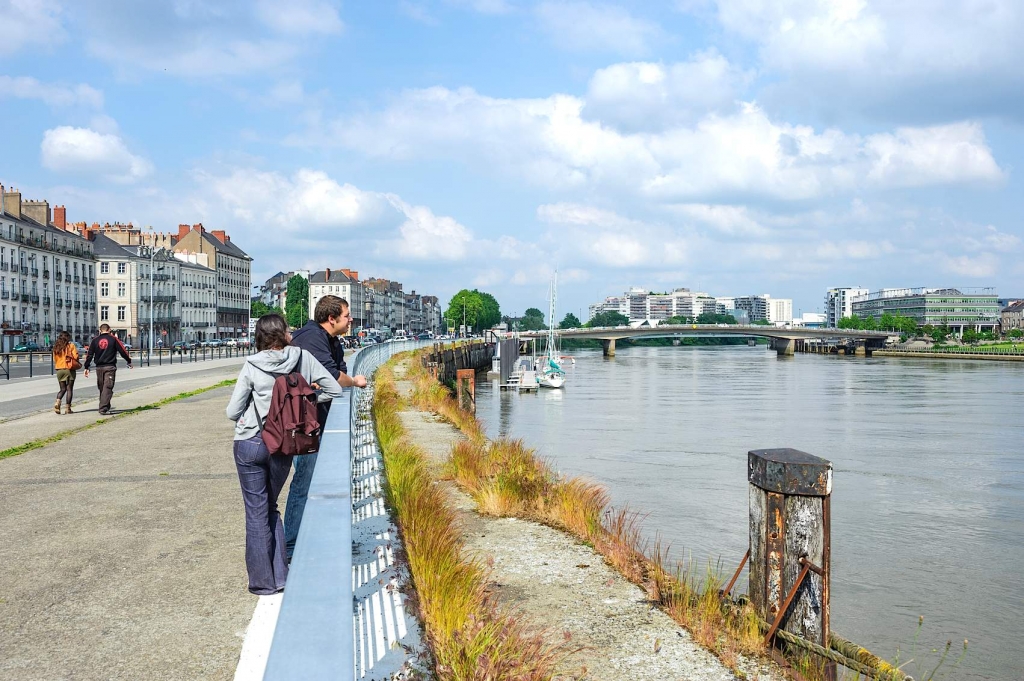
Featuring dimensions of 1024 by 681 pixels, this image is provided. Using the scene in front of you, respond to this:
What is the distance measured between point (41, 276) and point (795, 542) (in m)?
84.6

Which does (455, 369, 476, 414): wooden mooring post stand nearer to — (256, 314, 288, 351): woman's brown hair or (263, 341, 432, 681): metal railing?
(256, 314, 288, 351): woman's brown hair

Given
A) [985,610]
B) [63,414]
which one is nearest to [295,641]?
[985,610]

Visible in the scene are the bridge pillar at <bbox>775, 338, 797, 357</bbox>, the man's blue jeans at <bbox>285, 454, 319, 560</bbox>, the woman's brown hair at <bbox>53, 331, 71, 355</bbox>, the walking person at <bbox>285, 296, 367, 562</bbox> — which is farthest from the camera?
the bridge pillar at <bbox>775, 338, 797, 357</bbox>

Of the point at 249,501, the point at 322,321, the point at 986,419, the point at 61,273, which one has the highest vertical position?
the point at 61,273

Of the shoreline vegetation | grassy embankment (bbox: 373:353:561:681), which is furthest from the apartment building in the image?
grassy embankment (bbox: 373:353:561:681)

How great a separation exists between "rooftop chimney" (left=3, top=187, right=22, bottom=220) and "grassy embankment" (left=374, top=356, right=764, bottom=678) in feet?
243

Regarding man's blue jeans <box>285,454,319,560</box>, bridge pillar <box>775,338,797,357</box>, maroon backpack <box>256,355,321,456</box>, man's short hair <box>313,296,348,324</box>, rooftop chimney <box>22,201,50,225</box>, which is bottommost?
bridge pillar <box>775,338,797,357</box>

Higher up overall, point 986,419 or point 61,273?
point 61,273

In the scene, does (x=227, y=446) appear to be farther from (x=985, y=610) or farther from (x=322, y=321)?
(x=985, y=610)

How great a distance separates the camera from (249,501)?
201 inches

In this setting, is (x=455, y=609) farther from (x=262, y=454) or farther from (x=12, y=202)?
(x=12, y=202)

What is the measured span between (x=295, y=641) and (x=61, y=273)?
89582 millimetres

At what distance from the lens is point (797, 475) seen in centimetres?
510

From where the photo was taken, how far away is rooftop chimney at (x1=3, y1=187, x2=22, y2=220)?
2889 inches
